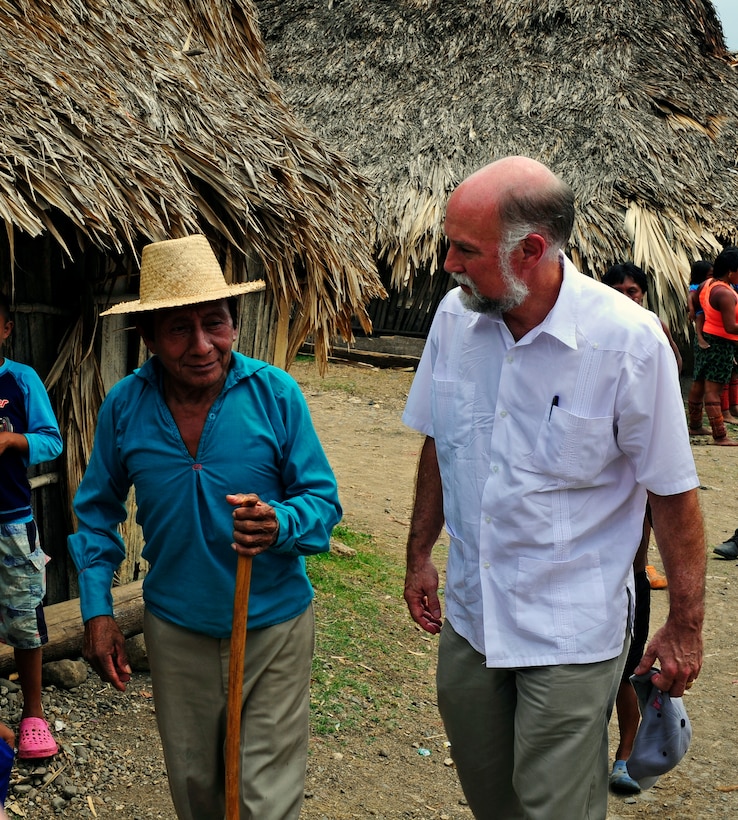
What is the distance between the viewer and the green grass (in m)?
4.48

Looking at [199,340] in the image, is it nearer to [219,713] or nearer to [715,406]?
[219,713]

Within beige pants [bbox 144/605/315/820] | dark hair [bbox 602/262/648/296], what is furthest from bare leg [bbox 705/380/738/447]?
beige pants [bbox 144/605/315/820]

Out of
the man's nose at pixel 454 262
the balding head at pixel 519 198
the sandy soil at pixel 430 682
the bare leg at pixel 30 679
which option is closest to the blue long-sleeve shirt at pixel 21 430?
the bare leg at pixel 30 679

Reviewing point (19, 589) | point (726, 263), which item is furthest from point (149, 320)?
point (726, 263)

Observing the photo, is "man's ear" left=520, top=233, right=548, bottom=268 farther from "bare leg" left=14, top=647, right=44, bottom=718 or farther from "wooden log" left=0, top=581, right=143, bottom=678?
"wooden log" left=0, top=581, right=143, bottom=678

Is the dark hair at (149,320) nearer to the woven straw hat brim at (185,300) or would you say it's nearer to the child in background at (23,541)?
the woven straw hat brim at (185,300)

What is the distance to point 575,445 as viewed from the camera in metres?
2.41

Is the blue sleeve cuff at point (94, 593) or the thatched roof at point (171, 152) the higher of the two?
the thatched roof at point (171, 152)

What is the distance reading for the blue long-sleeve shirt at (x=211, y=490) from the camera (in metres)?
2.50

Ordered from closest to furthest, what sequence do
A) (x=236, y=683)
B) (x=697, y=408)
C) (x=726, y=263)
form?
(x=236, y=683) → (x=726, y=263) → (x=697, y=408)

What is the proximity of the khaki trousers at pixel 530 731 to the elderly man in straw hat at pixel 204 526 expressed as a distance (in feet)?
1.46

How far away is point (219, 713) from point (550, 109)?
12818mm

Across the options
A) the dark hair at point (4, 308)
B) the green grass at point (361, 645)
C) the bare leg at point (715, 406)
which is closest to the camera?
the dark hair at point (4, 308)

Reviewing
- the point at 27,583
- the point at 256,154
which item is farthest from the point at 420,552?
the point at 256,154
